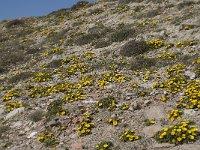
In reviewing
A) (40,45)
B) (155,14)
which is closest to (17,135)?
(40,45)

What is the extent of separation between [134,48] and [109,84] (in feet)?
13.9

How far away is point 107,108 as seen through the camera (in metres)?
Answer: 14.2

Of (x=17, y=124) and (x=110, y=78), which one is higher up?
(x=110, y=78)

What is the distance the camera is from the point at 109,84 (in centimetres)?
1633

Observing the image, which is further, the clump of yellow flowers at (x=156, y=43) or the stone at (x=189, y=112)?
the clump of yellow flowers at (x=156, y=43)

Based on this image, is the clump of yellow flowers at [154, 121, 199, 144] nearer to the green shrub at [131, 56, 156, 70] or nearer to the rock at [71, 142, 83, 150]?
the rock at [71, 142, 83, 150]

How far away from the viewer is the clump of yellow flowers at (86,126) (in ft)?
42.1

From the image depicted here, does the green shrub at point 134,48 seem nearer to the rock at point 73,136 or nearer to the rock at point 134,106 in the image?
the rock at point 134,106

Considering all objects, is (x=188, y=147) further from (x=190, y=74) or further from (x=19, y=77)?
(x=19, y=77)

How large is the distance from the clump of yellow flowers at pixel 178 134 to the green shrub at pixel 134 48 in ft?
27.3

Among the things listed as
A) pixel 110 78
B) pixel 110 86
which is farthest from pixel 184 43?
pixel 110 86

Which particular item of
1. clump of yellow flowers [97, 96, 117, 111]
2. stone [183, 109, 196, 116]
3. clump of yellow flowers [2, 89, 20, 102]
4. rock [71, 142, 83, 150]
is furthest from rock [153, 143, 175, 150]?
clump of yellow flowers [2, 89, 20, 102]

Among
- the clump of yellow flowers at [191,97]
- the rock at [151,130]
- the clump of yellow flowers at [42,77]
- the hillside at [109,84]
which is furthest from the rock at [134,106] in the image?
the clump of yellow flowers at [42,77]

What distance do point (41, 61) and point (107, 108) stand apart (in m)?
9.07
